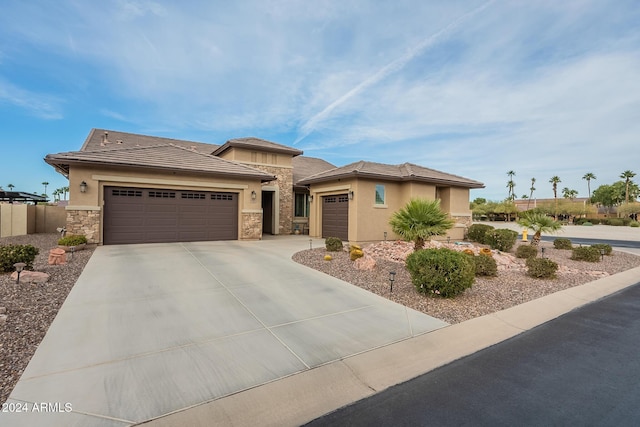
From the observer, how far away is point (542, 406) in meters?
2.90

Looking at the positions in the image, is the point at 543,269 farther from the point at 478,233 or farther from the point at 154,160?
the point at 154,160

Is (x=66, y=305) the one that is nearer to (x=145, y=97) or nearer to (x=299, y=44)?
(x=299, y=44)

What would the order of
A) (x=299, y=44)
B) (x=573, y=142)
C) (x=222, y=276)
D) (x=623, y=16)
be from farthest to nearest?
(x=573, y=142), (x=299, y=44), (x=623, y=16), (x=222, y=276)

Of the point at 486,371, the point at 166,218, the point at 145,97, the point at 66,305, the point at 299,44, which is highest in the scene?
the point at 299,44

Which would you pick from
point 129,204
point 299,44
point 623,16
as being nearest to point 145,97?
point 129,204

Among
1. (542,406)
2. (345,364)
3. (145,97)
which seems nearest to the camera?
(542,406)

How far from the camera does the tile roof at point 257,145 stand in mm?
17883

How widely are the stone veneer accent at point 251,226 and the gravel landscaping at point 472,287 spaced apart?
468 cm

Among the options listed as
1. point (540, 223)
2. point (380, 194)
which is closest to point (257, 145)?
point (380, 194)

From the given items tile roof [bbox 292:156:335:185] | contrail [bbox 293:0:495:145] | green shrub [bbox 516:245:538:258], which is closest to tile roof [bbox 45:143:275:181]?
tile roof [bbox 292:156:335:185]

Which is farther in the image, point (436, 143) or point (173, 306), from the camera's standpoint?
point (436, 143)

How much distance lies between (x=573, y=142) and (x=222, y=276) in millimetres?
29654

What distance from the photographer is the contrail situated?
11.6 metres

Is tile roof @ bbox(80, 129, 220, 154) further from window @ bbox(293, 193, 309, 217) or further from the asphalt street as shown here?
the asphalt street
